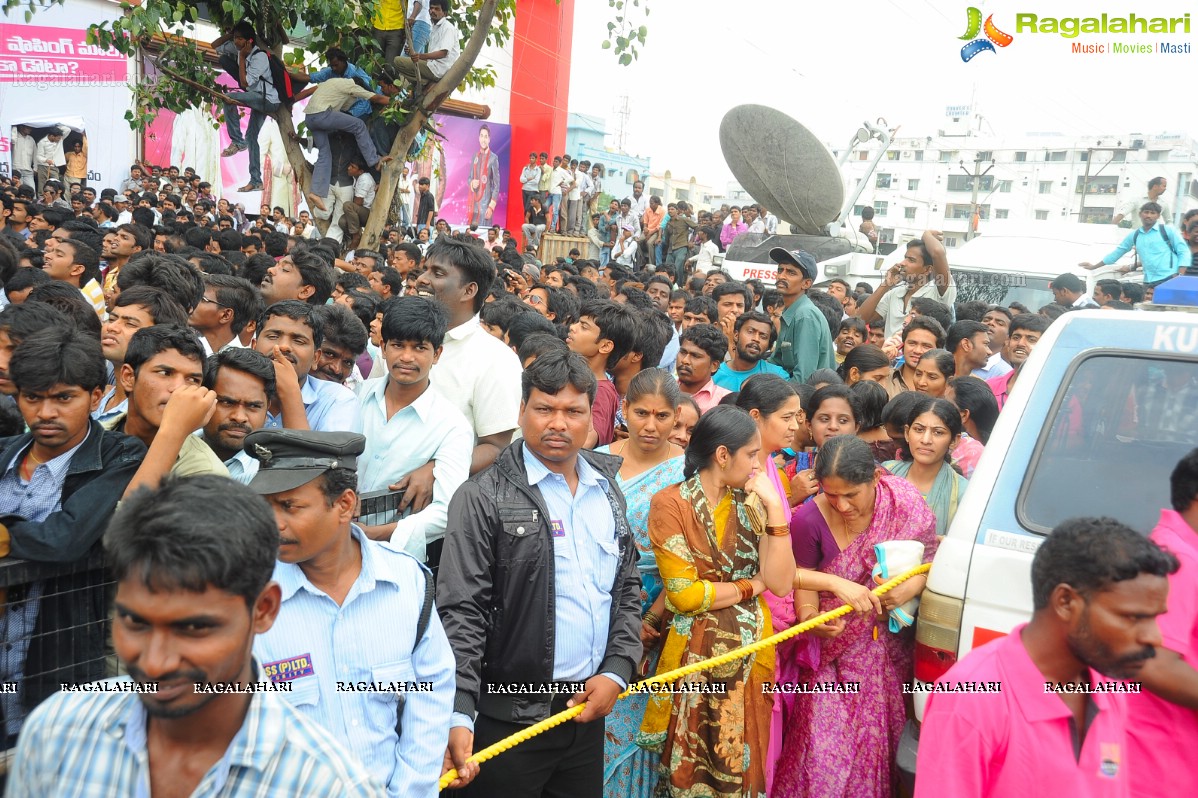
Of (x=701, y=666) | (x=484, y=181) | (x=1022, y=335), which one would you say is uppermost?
(x=484, y=181)

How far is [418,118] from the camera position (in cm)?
839

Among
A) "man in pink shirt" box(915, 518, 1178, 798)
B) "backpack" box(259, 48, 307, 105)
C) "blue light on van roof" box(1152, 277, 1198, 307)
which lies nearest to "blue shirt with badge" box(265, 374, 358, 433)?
"man in pink shirt" box(915, 518, 1178, 798)

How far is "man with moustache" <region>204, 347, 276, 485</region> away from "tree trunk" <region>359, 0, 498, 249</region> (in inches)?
204

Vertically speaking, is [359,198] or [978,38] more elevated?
[978,38]

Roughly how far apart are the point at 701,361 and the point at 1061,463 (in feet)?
8.72

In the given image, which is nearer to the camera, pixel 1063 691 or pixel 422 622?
pixel 1063 691

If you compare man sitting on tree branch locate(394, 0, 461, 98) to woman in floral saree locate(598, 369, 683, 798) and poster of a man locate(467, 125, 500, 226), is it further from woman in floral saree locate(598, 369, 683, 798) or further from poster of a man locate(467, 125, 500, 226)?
poster of a man locate(467, 125, 500, 226)

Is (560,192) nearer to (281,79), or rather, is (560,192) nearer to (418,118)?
(281,79)

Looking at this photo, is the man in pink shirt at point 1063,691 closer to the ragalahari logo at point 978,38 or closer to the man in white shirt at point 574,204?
the ragalahari logo at point 978,38

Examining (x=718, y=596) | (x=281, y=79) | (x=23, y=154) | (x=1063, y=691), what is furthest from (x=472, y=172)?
(x=1063, y=691)

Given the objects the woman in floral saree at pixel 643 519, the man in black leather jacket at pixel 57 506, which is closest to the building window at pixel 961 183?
the woman in floral saree at pixel 643 519

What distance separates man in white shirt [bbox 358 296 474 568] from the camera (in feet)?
11.7

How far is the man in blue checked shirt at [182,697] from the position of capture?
1.53 m

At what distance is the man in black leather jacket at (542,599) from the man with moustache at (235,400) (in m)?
0.88
